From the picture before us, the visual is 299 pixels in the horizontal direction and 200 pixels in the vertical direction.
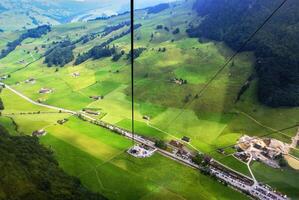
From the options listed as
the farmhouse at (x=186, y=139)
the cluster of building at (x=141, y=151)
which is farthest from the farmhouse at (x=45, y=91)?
the farmhouse at (x=186, y=139)

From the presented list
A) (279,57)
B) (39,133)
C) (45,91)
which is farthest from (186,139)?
(45,91)

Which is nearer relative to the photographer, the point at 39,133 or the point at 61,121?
the point at 39,133

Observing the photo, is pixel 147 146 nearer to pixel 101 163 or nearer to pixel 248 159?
pixel 101 163

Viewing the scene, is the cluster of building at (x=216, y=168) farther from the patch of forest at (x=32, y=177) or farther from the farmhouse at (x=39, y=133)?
the farmhouse at (x=39, y=133)

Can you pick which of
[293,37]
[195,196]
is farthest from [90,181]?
[293,37]

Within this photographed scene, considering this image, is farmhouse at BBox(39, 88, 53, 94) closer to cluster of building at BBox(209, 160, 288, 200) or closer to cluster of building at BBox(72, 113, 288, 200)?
cluster of building at BBox(72, 113, 288, 200)

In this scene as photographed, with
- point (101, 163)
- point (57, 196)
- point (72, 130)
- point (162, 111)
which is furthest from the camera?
point (162, 111)

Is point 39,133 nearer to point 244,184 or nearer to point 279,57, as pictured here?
point 244,184

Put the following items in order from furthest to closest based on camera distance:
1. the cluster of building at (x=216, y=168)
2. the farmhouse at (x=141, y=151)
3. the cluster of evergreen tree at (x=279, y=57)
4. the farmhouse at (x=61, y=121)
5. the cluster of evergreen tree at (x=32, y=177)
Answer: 1. the farmhouse at (x=61, y=121)
2. the cluster of evergreen tree at (x=279, y=57)
3. the farmhouse at (x=141, y=151)
4. the cluster of building at (x=216, y=168)
5. the cluster of evergreen tree at (x=32, y=177)
